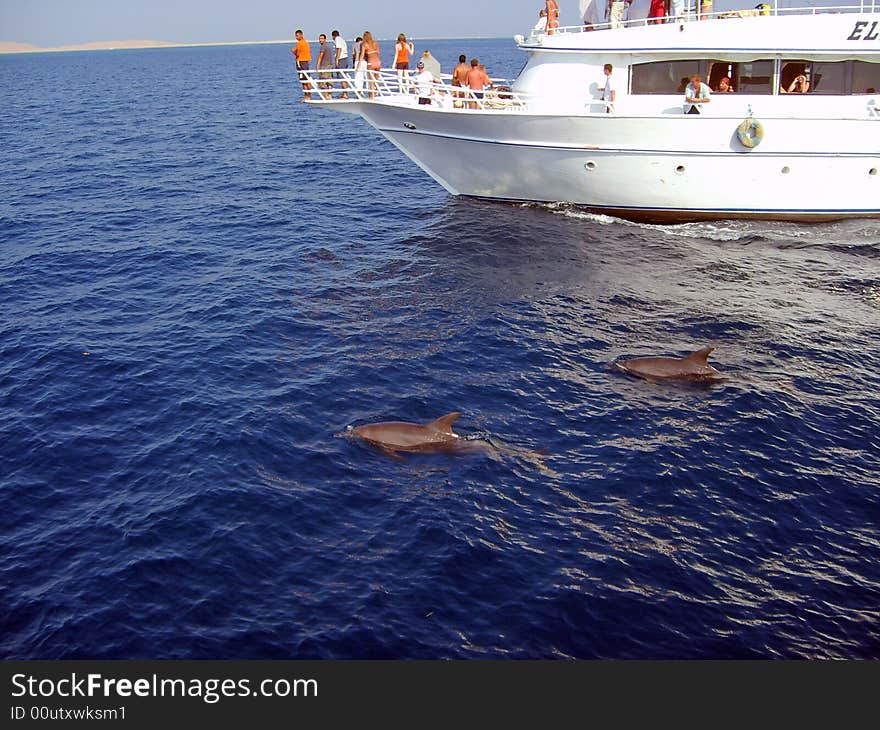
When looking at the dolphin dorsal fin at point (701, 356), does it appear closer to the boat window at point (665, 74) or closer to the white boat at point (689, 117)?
the white boat at point (689, 117)

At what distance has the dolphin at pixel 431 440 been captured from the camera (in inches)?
682

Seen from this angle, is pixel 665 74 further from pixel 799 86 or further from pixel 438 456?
pixel 438 456

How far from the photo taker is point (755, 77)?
29.2m

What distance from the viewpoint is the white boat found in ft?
93.5

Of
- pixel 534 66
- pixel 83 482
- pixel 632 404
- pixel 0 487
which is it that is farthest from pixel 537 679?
pixel 534 66

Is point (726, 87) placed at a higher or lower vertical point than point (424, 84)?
lower

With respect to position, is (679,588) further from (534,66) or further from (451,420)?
(534,66)

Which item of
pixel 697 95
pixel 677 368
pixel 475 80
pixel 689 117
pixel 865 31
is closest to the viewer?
pixel 677 368

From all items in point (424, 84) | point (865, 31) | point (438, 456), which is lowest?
point (438, 456)

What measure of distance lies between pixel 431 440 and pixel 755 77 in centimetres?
1905

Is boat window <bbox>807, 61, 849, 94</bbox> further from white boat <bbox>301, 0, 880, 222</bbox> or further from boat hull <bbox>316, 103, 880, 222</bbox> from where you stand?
boat hull <bbox>316, 103, 880, 222</bbox>

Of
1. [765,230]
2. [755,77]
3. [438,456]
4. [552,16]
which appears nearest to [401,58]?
[552,16]

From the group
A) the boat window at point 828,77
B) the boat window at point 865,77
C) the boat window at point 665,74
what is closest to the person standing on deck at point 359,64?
the boat window at point 665,74

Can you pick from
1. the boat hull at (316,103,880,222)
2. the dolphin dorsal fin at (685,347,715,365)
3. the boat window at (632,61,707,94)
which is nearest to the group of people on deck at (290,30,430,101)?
the boat hull at (316,103,880,222)
